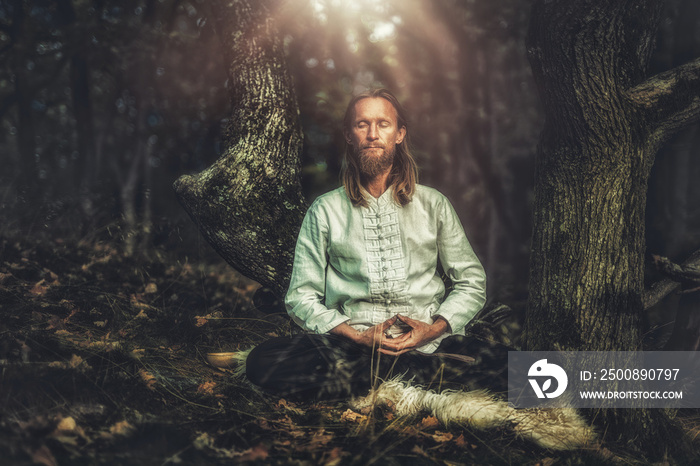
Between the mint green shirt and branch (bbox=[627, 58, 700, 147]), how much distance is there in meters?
1.50

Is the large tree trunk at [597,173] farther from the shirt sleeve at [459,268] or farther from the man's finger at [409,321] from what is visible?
the man's finger at [409,321]

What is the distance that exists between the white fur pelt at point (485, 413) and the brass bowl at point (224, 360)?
1131 millimetres

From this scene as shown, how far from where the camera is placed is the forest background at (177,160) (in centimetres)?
416

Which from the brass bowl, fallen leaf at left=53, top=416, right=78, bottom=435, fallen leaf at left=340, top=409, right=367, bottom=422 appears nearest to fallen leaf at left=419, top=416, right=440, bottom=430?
fallen leaf at left=340, top=409, right=367, bottom=422

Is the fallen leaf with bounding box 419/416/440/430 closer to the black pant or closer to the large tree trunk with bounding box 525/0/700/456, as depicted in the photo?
the black pant

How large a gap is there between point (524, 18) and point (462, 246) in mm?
2249

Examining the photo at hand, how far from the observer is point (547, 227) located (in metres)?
3.77

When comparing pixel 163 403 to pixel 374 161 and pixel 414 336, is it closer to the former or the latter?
pixel 414 336

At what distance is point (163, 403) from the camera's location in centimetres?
356

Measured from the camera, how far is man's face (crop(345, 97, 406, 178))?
3604 millimetres

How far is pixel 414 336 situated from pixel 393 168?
1.14 metres

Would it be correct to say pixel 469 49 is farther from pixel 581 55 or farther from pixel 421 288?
pixel 421 288

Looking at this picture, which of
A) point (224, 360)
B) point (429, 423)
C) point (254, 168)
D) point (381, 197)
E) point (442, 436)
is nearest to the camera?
point (442, 436)

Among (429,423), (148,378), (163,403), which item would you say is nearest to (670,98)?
(429,423)
